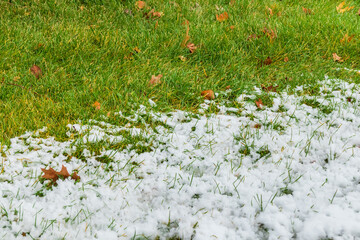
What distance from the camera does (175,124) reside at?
2.22m

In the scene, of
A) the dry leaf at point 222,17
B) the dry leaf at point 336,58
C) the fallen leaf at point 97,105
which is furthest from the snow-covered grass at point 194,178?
the dry leaf at point 222,17

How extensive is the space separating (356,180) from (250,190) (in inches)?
25.7

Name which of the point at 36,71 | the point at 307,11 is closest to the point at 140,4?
the point at 36,71

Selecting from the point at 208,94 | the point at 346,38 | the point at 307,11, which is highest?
the point at 307,11

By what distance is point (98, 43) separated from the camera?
10.5 ft

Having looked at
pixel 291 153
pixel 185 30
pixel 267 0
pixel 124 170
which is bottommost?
pixel 124 170

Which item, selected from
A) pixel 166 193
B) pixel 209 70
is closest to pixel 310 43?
pixel 209 70

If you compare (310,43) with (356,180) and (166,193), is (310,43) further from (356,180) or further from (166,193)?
(166,193)

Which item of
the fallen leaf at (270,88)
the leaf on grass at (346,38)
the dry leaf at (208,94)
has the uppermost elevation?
the leaf on grass at (346,38)

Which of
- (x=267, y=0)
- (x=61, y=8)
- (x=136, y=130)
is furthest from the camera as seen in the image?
(x=267, y=0)

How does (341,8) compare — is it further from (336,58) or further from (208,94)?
(208,94)

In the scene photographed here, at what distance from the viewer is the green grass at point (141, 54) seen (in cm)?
236

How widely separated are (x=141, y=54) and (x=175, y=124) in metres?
1.16

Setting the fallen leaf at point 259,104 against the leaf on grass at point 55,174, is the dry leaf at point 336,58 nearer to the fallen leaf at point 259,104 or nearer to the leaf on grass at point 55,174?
the fallen leaf at point 259,104
